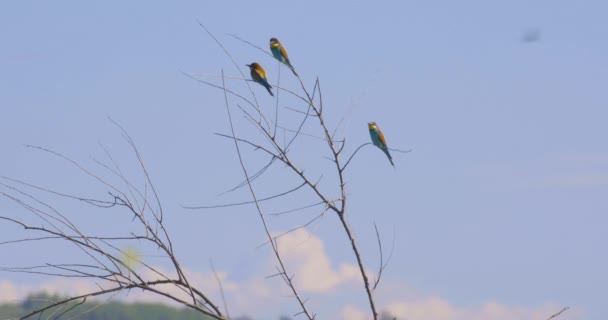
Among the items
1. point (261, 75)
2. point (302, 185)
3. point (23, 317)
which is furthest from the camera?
point (261, 75)

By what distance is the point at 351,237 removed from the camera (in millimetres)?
5578

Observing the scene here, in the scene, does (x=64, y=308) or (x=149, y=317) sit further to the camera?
(x=149, y=317)

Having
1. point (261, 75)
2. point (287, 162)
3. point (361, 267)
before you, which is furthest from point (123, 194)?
point (261, 75)

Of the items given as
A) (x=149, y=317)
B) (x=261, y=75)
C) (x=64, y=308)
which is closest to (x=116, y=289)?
(x=64, y=308)

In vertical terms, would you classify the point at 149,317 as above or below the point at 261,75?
above

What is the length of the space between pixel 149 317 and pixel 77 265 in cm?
11024

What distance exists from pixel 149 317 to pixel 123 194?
110077 millimetres

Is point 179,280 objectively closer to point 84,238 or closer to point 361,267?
point 84,238

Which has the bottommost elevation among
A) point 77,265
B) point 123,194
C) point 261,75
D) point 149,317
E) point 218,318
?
point 218,318

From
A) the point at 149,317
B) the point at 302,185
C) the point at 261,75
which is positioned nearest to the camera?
the point at 302,185

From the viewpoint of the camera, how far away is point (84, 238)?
5.39 m

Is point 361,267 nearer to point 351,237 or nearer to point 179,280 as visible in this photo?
point 351,237

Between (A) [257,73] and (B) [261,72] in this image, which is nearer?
(A) [257,73]

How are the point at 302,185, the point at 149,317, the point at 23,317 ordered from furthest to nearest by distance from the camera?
the point at 149,317 → the point at 302,185 → the point at 23,317
